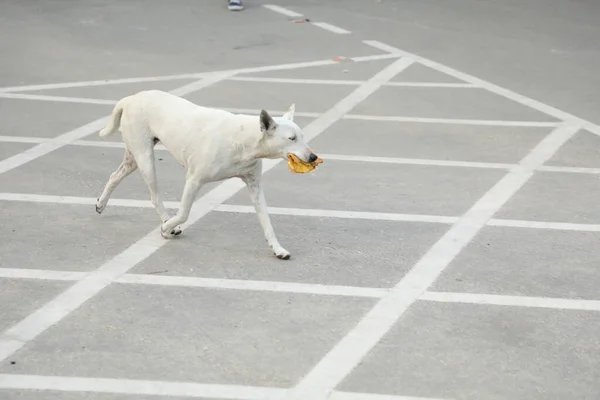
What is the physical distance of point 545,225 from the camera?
26.9 ft

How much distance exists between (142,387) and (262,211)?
84.9 inches

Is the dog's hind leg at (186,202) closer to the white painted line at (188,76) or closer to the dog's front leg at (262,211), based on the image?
the dog's front leg at (262,211)

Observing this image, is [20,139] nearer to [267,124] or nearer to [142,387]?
[267,124]

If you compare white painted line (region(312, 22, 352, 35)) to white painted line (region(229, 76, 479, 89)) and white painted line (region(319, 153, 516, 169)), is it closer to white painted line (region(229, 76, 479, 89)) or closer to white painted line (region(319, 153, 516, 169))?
white painted line (region(229, 76, 479, 89))

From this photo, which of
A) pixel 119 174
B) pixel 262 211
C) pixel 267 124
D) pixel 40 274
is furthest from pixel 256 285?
pixel 119 174

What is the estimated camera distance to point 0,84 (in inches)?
478

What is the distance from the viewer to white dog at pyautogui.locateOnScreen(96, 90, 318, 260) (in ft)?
22.8

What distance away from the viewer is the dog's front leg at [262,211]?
741cm

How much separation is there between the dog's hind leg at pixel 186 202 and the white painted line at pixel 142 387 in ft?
6.41

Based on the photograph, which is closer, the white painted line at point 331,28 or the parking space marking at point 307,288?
the parking space marking at point 307,288

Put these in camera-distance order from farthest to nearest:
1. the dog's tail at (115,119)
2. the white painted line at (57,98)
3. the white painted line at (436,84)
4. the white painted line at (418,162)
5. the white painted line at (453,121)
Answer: the white painted line at (436,84) → the white painted line at (57,98) → the white painted line at (453,121) → the white painted line at (418,162) → the dog's tail at (115,119)

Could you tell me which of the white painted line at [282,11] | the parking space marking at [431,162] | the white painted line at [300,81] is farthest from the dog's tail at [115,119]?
the white painted line at [282,11]

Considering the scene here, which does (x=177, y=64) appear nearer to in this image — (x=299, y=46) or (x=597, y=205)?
(x=299, y=46)

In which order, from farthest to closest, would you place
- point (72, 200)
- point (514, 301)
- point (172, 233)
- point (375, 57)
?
point (375, 57) < point (72, 200) < point (172, 233) < point (514, 301)
